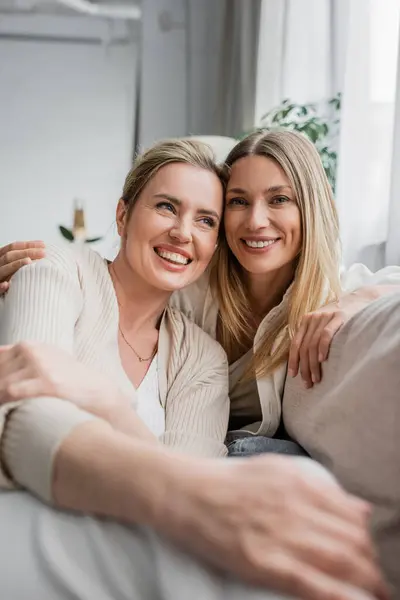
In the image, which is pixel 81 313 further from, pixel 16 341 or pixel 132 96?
pixel 132 96

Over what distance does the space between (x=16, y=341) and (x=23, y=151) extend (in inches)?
145

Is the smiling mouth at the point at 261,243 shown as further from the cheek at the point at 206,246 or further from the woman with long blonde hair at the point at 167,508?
the woman with long blonde hair at the point at 167,508

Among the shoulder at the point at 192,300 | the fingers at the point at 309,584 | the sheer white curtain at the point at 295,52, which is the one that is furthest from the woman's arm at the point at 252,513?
the sheer white curtain at the point at 295,52

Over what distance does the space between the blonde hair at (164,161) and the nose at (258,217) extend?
0.35ft

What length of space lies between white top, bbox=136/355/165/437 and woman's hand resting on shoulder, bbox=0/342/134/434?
0.38 metres

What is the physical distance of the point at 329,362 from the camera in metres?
1.18

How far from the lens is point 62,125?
4.54 m

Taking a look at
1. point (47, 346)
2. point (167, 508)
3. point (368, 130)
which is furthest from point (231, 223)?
point (368, 130)

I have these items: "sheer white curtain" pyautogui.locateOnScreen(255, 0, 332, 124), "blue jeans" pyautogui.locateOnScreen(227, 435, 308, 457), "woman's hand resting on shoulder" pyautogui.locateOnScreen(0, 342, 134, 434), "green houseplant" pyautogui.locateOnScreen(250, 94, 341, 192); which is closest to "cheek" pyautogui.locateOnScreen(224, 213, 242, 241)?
"blue jeans" pyautogui.locateOnScreen(227, 435, 308, 457)

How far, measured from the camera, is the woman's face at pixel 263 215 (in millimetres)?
1455

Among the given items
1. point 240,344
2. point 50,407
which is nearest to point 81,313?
point 240,344

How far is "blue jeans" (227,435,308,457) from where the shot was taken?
125cm

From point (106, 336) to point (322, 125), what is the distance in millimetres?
1721

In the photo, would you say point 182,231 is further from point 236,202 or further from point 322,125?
point 322,125
